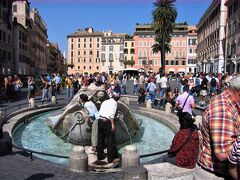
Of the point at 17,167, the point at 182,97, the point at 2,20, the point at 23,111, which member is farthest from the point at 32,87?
the point at 2,20

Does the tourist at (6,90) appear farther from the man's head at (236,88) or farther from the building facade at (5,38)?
the building facade at (5,38)

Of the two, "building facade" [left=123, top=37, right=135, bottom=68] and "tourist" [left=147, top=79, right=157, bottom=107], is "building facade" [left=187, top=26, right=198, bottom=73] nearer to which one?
"building facade" [left=123, top=37, right=135, bottom=68]

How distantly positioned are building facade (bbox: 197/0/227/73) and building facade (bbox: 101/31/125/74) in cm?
4150

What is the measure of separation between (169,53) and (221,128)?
104933 mm

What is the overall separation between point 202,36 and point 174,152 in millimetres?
75779

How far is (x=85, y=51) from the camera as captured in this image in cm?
12344

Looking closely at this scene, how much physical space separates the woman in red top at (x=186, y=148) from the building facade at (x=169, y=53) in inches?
3920

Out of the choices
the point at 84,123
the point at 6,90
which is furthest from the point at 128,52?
the point at 84,123

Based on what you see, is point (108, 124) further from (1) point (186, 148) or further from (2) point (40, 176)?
(1) point (186, 148)

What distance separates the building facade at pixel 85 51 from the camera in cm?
12144

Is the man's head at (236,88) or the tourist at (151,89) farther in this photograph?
the tourist at (151,89)

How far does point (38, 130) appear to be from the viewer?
45.5ft

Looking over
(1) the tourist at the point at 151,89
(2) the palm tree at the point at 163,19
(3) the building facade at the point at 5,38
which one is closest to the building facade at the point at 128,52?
(2) the palm tree at the point at 163,19

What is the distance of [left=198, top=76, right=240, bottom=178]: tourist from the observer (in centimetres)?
312
